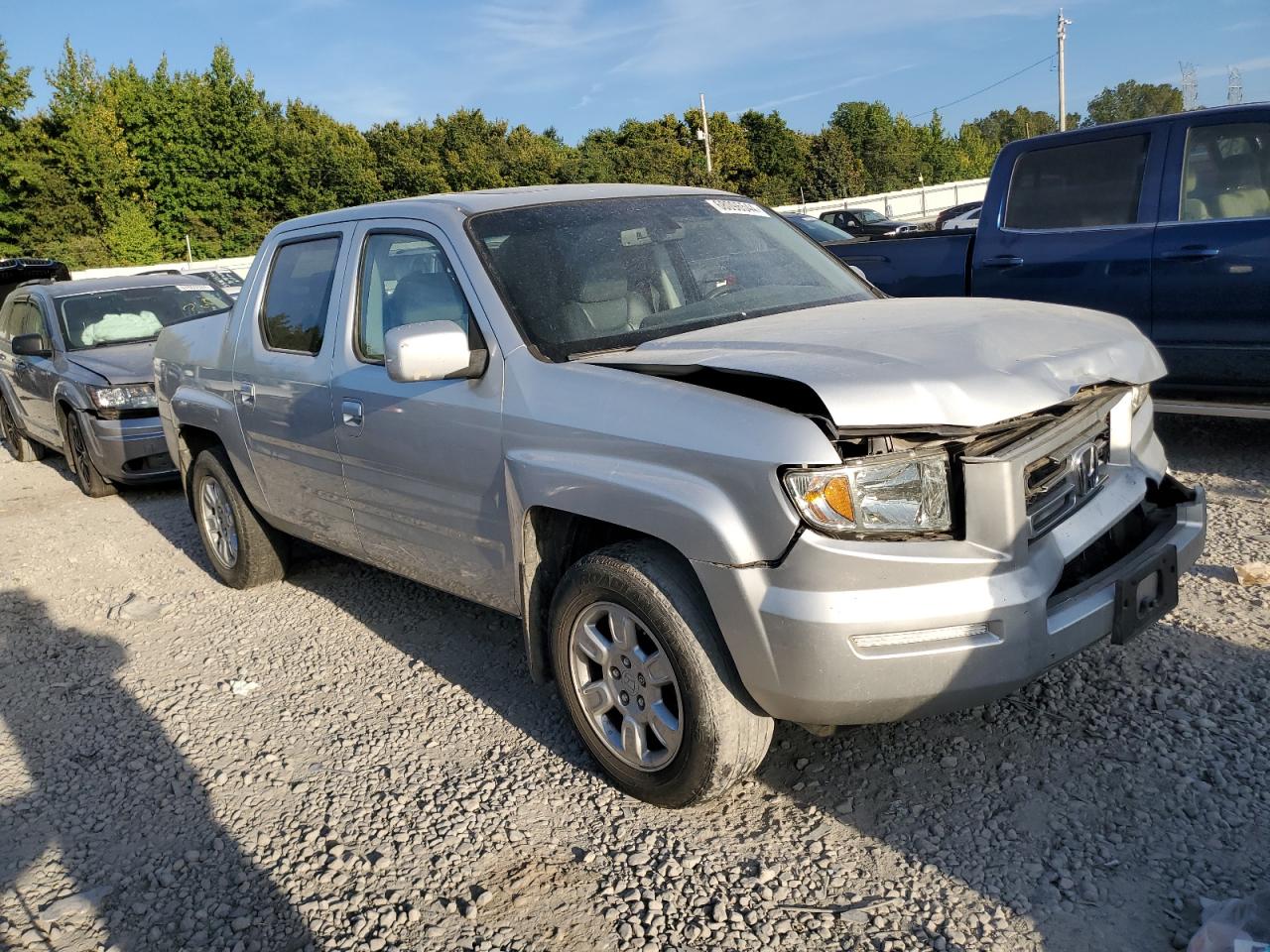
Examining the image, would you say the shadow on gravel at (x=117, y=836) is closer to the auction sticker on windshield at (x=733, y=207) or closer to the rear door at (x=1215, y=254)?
the auction sticker on windshield at (x=733, y=207)

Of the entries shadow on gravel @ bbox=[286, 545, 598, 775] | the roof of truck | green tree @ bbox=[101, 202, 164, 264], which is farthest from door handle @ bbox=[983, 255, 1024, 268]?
green tree @ bbox=[101, 202, 164, 264]

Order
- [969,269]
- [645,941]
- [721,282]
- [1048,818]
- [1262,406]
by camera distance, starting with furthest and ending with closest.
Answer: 1. [969,269]
2. [1262,406]
3. [721,282]
4. [1048,818]
5. [645,941]

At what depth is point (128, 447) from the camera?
7961 mm

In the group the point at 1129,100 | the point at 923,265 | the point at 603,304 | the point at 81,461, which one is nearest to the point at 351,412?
the point at 603,304

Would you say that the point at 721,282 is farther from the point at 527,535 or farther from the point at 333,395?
the point at 333,395

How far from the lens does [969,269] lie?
670cm

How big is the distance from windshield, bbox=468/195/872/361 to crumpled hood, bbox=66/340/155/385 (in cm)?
507

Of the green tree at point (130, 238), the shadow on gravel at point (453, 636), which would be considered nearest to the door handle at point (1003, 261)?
the shadow on gravel at point (453, 636)

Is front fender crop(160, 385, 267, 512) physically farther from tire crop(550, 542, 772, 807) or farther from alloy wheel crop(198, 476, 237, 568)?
tire crop(550, 542, 772, 807)

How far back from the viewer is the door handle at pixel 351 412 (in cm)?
407

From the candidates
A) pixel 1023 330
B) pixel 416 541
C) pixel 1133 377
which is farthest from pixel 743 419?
pixel 416 541

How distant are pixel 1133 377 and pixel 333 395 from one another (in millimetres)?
2857

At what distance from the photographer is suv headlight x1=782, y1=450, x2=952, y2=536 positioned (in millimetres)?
2604

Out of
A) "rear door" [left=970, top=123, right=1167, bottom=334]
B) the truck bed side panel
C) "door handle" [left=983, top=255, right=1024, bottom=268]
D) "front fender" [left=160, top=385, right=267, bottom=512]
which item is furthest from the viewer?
the truck bed side panel
